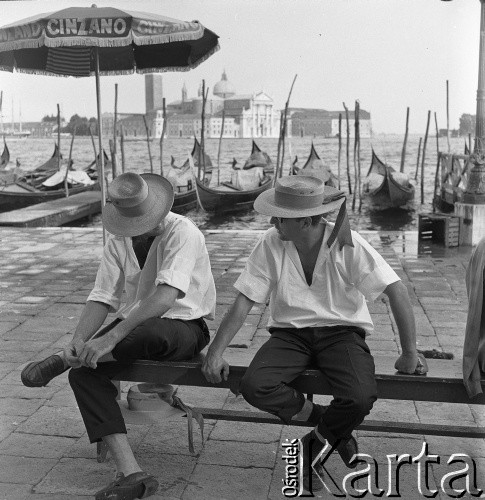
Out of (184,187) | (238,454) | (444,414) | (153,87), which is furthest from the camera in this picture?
(153,87)

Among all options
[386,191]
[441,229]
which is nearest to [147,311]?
[441,229]

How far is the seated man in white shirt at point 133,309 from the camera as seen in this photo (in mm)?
2555

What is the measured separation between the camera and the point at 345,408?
2.47 metres

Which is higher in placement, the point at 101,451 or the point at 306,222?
the point at 306,222

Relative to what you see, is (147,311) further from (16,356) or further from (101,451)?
(16,356)

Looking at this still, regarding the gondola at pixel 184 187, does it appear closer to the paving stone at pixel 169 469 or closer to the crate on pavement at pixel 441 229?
the crate on pavement at pixel 441 229

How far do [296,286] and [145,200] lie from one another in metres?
0.60

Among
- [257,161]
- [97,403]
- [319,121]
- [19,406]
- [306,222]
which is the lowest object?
[319,121]


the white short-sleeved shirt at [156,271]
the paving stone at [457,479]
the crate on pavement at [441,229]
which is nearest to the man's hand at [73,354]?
the white short-sleeved shirt at [156,271]

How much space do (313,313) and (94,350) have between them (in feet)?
2.40

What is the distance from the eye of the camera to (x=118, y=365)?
266cm

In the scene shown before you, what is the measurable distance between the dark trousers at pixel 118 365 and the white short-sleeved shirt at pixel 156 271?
4.6 inches

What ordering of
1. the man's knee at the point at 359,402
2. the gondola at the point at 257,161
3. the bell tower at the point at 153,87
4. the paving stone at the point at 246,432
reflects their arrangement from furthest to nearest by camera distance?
the bell tower at the point at 153,87 → the gondola at the point at 257,161 → the paving stone at the point at 246,432 → the man's knee at the point at 359,402

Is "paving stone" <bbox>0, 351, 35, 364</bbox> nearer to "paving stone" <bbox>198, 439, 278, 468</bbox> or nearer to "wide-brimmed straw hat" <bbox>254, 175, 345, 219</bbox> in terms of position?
"paving stone" <bbox>198, 439, 278, 468</bbox>
